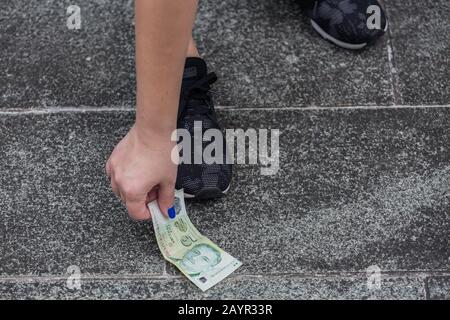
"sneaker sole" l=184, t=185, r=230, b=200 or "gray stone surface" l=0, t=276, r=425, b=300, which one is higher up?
"sneaker sole" l=184, t=185, r=230, b=200

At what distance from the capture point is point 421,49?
103 inches

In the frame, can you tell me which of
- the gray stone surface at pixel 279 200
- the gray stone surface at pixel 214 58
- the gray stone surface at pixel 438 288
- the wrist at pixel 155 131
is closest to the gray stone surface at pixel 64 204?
the gray stone surface at pixel 279 200

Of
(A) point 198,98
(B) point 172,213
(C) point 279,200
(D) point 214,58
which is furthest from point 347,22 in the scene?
(B) point 172,213

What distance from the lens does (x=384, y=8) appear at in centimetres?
276

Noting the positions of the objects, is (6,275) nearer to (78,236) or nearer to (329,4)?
(78,236)

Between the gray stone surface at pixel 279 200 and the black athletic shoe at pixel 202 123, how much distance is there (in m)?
0.06

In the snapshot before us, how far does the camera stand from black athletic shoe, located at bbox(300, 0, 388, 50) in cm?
258

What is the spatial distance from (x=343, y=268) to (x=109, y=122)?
3.00 feet

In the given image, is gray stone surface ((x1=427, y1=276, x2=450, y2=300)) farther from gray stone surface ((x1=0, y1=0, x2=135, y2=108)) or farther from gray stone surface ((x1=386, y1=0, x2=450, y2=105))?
gray stone surface ((x1=0, y1=0, x2=135, y2=108))

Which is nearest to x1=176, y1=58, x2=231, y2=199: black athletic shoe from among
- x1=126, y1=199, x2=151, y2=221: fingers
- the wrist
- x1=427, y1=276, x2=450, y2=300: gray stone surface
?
x1=126, y1=199, x2=151, y2=221: fingers

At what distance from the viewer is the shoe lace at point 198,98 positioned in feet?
7.65

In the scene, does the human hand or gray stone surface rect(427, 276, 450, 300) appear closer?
the human hand

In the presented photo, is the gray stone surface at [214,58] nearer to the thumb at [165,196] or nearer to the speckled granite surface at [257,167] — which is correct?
the speckled granite surface at [257,167]

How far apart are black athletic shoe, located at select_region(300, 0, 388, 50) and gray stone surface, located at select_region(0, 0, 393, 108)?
0.04 m
